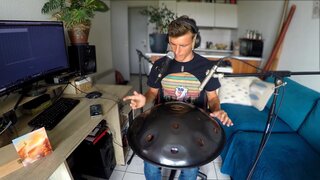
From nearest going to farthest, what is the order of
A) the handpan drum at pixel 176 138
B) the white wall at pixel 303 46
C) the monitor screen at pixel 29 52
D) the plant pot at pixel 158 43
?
the handpan drum at pixel 176 138 < the monitor screen at pixel 29 52 < the white wall at pixel 303 46 < the plant pot at pixel 158 43

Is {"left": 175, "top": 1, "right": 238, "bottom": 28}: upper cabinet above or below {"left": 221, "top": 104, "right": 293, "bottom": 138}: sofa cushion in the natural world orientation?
above

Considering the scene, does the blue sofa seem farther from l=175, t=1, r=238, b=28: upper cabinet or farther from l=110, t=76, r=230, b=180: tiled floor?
l=175, t=1, r=238, b=28: upper cabinet

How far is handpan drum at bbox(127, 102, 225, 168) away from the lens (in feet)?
1.79

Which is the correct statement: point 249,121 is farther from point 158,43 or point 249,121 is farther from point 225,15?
point 225,15

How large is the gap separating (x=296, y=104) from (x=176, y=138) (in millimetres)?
1620

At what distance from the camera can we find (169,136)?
0.56m

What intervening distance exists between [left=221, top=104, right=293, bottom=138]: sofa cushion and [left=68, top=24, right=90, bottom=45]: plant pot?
1.53 m

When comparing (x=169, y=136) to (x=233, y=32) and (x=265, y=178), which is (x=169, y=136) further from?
(x=233, y=32)

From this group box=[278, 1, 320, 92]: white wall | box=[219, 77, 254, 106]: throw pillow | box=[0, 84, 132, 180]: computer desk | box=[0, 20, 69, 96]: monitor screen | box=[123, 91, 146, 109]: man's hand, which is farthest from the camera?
box=[219, 77, 254, 106]: throw pillow

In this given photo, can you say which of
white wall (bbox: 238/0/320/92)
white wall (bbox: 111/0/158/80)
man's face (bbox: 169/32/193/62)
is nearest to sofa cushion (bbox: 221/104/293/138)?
white wall (bbox: 238/0/320/92)

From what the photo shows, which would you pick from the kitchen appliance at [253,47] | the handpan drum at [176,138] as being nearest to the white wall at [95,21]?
the handpan drum at [176,138]

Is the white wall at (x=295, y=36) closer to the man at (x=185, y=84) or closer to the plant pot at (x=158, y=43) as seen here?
the man at (x=185, y=84)

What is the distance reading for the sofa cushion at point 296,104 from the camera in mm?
1596

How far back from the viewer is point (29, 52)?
1151 millimetres
